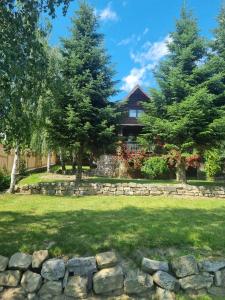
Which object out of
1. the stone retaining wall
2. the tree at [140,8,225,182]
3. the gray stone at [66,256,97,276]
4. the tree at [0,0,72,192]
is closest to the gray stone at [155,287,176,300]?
the gray stone at [66,256,97,276]

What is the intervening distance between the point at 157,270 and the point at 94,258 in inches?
47.0

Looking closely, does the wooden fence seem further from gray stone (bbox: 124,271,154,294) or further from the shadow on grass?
gray stone (bbox: 124,271,154,294)

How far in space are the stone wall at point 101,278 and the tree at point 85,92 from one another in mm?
10070

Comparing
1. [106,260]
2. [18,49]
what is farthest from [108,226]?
[18,49]

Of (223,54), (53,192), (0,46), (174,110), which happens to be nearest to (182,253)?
(0,46)

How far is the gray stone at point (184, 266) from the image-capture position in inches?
272

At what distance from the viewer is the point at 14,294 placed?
258 inches

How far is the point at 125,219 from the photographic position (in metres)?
9.73

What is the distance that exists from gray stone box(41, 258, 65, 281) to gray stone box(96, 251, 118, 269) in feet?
2.20

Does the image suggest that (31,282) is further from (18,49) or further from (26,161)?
(26,161)

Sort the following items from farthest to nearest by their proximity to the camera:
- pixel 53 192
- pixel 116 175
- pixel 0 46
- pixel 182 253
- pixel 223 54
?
pixel 116 175 < pixel 223 54 < pixel 53 192 < pixel 182 253 < pixel 0 46

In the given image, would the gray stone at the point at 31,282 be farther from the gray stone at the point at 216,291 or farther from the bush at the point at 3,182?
the bush at the point at 3,182

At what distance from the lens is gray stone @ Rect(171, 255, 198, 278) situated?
691 cm

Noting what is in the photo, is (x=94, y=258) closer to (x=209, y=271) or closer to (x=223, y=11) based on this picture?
(x=209, y=271)
